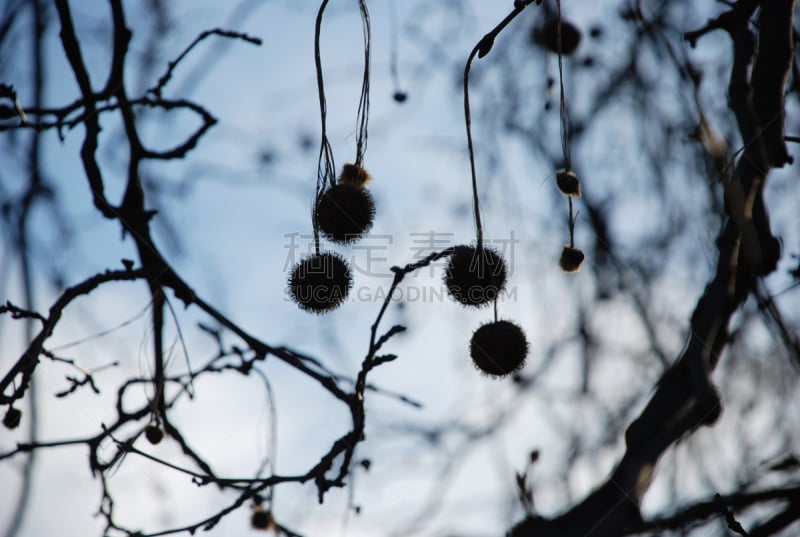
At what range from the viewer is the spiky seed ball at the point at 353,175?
67.4 inches

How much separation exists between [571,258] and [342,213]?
0.56 m

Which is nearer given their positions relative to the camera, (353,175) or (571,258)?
(571,258)

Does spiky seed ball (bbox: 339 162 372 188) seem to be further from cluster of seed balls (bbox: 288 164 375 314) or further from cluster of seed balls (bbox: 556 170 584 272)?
cluster of seed balls (bbox: 556 170 584 272)

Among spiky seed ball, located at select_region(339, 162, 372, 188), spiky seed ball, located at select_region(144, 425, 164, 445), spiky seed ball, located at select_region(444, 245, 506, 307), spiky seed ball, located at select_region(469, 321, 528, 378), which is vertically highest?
spiky seed ball, located at select_region(339, 162, 372, 188)

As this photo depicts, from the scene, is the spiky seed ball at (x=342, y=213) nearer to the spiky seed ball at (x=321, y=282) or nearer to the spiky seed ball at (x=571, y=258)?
the spiky seed ball at (x=321, y=282)

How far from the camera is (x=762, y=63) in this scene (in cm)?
135

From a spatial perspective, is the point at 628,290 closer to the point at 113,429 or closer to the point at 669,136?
the point at 669,136

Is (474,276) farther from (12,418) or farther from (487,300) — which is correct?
(12,418)

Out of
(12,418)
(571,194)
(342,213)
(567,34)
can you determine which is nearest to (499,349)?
(571,194)

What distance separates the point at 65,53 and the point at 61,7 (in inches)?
4.8

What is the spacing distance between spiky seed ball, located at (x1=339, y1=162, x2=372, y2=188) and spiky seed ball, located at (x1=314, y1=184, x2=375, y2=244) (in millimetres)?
74

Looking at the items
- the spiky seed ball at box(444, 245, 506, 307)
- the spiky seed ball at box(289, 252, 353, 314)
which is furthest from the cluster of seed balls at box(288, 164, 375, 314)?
the spiky seed ball at box(444, 245, 506, 307)

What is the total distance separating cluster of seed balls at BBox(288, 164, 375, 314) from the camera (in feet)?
5.21

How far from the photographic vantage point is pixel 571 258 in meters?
1.55
